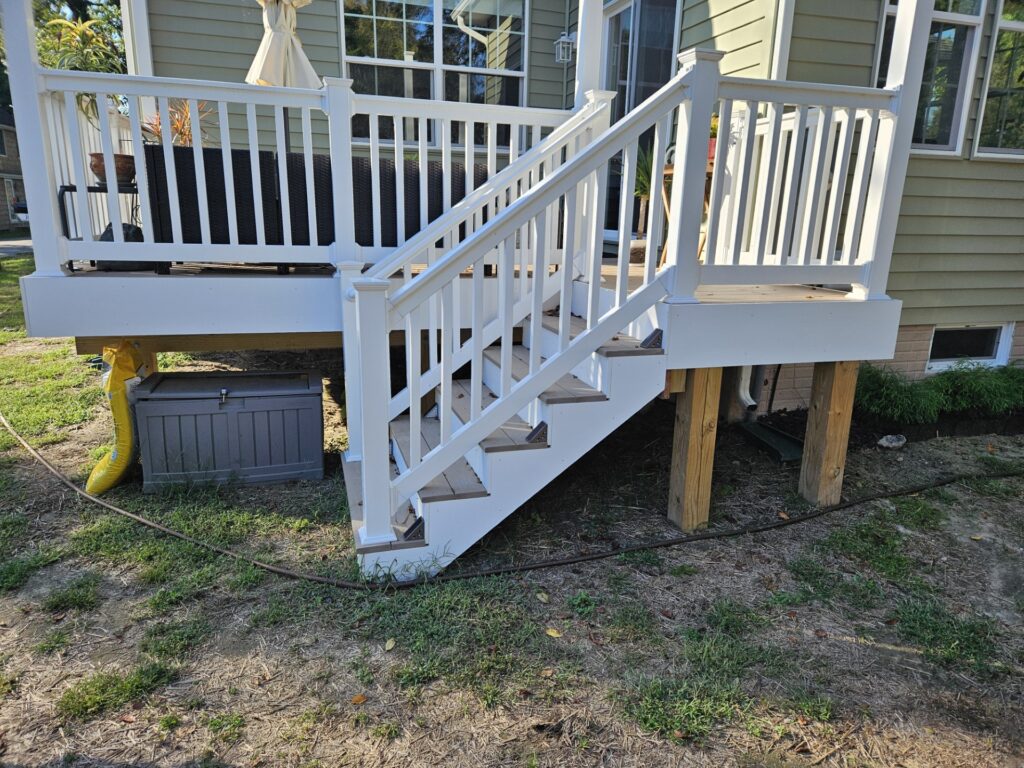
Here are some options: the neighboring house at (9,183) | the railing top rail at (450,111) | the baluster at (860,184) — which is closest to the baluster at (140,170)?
the railing top rail at (450,111)

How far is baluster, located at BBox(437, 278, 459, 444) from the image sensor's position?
8.43 ft

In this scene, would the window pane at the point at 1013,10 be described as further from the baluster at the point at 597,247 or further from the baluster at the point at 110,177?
the baluster at the point at 110,177

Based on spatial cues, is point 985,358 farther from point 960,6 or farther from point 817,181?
point 817,181

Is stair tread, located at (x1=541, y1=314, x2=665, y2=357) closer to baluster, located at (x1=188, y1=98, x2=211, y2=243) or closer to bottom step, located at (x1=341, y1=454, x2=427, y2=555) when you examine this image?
bottom step, located at (x1=341, y1=454, x2=427, y2=555)

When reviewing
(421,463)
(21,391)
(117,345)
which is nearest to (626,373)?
(421,463)

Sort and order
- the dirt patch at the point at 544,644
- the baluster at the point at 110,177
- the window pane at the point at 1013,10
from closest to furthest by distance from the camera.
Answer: the dirt patch at the point at 544,644 < the baluster at the point at 110,177 < the window pane at the point at 1013,10

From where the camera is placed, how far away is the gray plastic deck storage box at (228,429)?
11.4 feet

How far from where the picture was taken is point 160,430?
3473mm

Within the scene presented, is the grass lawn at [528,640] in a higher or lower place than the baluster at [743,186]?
lower

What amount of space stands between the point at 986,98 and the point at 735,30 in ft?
6.21

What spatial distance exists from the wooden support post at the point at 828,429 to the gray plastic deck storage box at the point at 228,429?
2.63 meters

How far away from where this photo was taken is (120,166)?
378cm

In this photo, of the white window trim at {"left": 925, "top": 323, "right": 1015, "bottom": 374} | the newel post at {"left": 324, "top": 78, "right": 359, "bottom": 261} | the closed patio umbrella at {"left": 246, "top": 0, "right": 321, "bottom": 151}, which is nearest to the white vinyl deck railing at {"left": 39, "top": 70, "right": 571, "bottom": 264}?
the newel post at {"left": 324, "top": 78, "right": 359, "bottom": 261}

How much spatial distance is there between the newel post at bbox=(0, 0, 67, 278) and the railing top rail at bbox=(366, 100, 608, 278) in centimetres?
149
